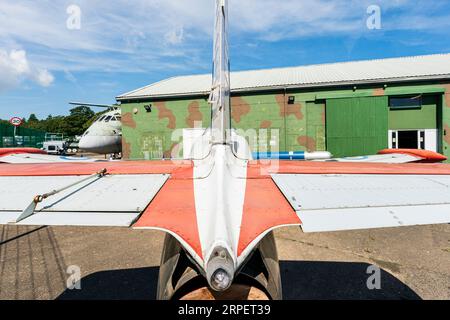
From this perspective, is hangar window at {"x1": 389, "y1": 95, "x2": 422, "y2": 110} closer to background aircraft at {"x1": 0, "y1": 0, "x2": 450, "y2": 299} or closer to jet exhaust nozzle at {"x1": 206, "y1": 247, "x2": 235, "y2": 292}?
background aircraft at {"x1": 0, "y1": 0, "x2": 450, "y2": 299}

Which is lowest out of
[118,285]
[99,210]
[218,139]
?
[118,285]

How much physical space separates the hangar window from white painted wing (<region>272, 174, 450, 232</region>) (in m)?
13.9

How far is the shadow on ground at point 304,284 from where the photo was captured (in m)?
3.89

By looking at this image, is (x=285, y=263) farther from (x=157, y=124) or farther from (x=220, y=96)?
(x=157, y=124)

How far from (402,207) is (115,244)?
5.80 metres

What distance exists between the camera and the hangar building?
1374 cm

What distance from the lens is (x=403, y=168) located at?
2.96m

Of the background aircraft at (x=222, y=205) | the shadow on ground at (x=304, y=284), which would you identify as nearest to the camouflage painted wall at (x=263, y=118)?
the shadow on ground at (x=304, y=284)

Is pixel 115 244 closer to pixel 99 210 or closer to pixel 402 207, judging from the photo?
pixel 99 210

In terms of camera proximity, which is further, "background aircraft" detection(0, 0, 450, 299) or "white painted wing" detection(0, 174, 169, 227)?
"white painted wing" detection(0, 174, 169, 227)

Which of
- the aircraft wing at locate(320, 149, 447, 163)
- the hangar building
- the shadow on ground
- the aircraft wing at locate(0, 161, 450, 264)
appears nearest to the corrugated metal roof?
the hangar building

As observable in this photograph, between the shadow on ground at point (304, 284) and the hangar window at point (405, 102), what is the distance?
1241 cm

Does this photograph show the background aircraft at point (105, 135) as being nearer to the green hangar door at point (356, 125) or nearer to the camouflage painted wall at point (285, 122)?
the camouflage painted wall at point (285, 122)
